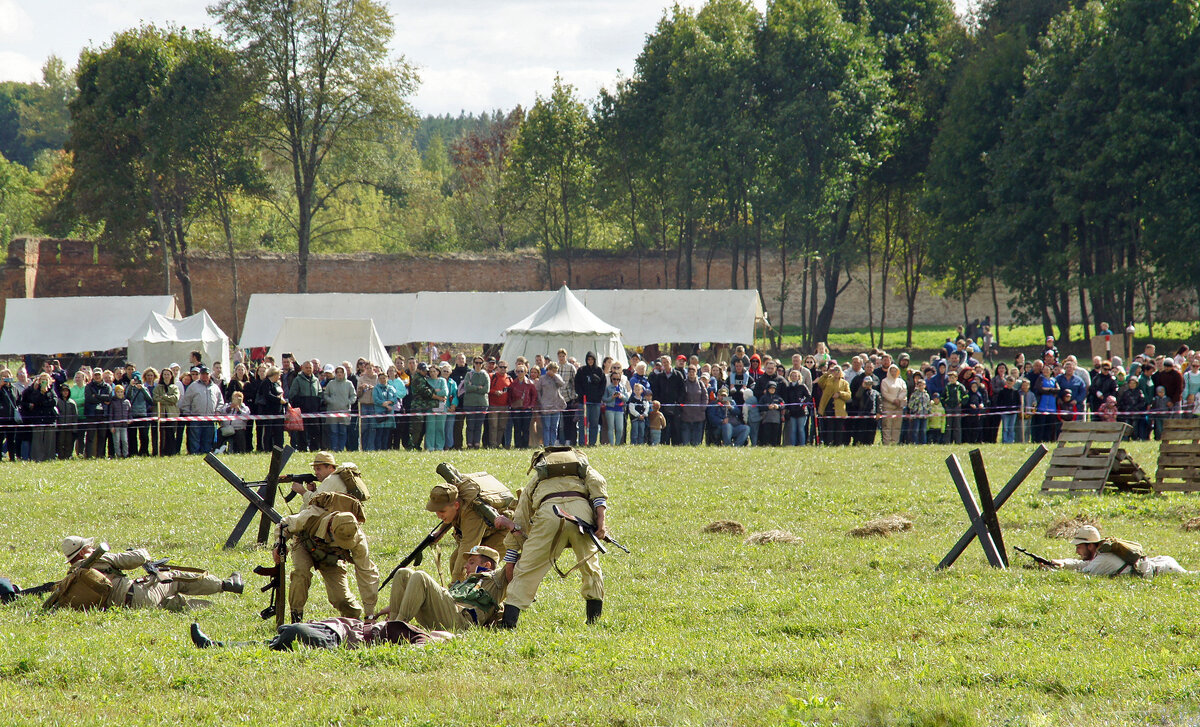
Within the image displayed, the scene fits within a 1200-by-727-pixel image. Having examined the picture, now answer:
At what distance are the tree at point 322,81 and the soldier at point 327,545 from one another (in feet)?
126

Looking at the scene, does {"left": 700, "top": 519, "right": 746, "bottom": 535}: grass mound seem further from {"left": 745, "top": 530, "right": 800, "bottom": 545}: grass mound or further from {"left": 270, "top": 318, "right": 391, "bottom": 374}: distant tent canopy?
{"left": 270, "top": 318, "right": 391, "bottom": 374}: distant tent canopy

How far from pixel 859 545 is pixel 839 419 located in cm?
896

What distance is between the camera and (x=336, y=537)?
785cm

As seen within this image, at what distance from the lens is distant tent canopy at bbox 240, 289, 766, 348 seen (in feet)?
111

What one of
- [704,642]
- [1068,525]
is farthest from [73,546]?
[1068,525]

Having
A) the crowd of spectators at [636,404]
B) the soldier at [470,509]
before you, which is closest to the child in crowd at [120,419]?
the crowd of spectators at [636,404]

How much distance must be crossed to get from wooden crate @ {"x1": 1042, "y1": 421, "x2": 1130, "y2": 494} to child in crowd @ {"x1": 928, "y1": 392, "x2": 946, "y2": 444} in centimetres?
463

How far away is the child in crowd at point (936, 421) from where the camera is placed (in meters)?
19.5

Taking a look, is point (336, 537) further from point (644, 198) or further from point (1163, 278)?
point (644, 198)

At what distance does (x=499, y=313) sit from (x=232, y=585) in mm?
25587

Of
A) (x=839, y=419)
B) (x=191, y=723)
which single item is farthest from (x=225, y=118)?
(x=191, y=723)

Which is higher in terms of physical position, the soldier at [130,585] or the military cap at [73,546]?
the military cap at [73,546]

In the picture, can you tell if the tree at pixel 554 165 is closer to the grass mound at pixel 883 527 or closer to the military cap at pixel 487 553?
the grass mound at pixel 883 527

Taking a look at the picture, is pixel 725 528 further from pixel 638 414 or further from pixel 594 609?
pixel 638 414
